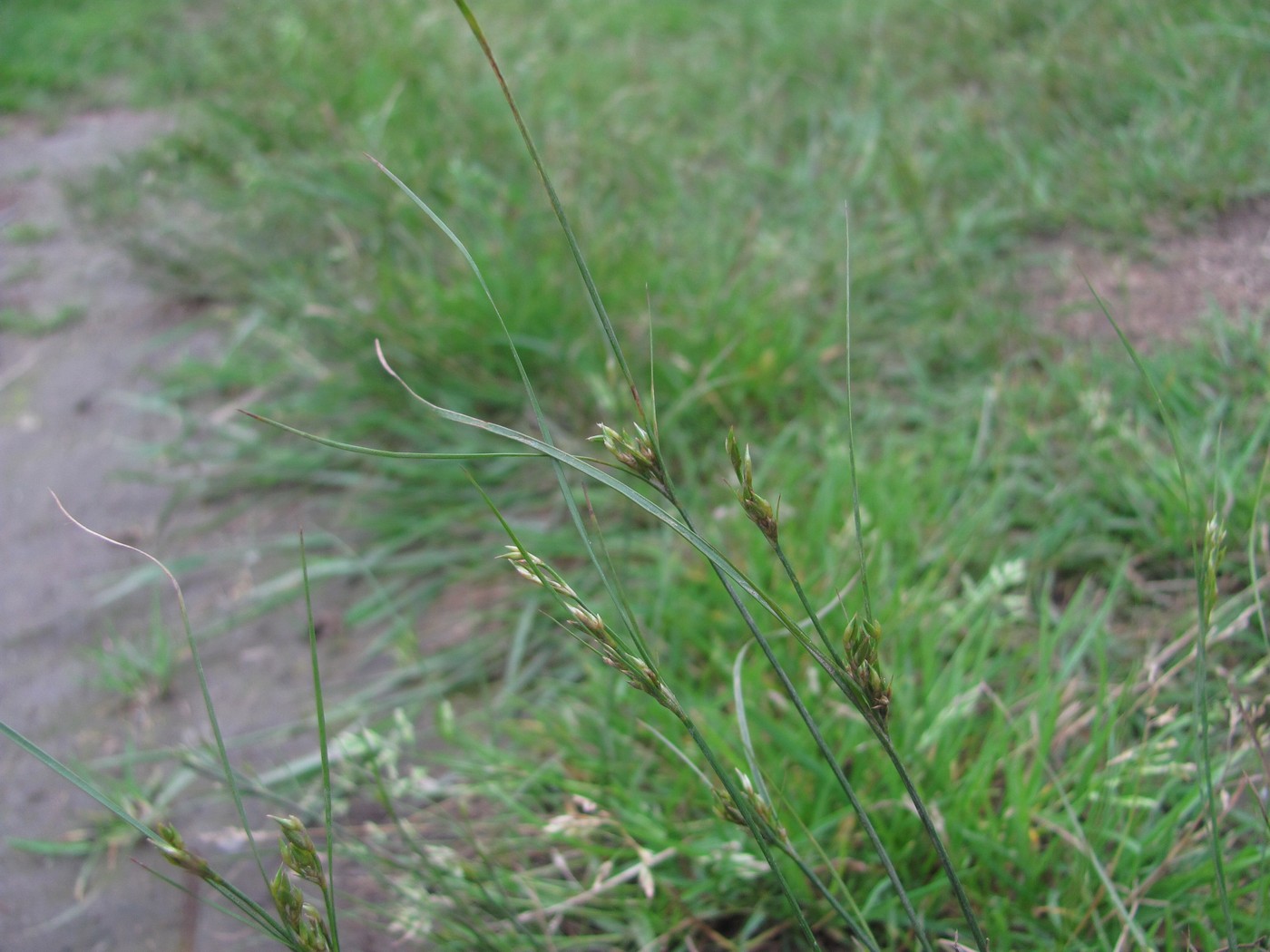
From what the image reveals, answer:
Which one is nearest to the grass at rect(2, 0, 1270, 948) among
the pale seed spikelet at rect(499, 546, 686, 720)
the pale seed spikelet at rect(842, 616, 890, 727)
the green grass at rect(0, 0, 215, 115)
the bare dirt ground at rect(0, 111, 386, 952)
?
the pale seed spikelet at rect(499, 546, 686, 720)

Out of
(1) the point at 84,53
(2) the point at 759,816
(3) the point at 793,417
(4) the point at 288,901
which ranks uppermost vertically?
(1) the point at 84,53

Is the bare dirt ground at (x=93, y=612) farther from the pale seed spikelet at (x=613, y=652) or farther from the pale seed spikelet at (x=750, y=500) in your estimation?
the pale seed spikelet at (x=750, y=500)

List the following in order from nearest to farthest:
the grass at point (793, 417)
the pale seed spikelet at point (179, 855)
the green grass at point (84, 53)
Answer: the pale seed spikelet at point (179, 855), the grass at point (793, 417), the green grass at point (84, 53)

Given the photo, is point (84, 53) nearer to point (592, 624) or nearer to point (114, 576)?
point (114, 576)

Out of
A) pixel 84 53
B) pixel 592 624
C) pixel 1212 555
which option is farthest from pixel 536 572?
pixel 84 53

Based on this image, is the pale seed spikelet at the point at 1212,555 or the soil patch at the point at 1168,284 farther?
the soil patch at the point at 1168,284

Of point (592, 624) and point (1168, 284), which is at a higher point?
point (592, 624)

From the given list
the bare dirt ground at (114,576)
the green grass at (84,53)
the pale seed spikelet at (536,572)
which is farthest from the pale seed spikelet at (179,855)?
the green grass at (84,53)
